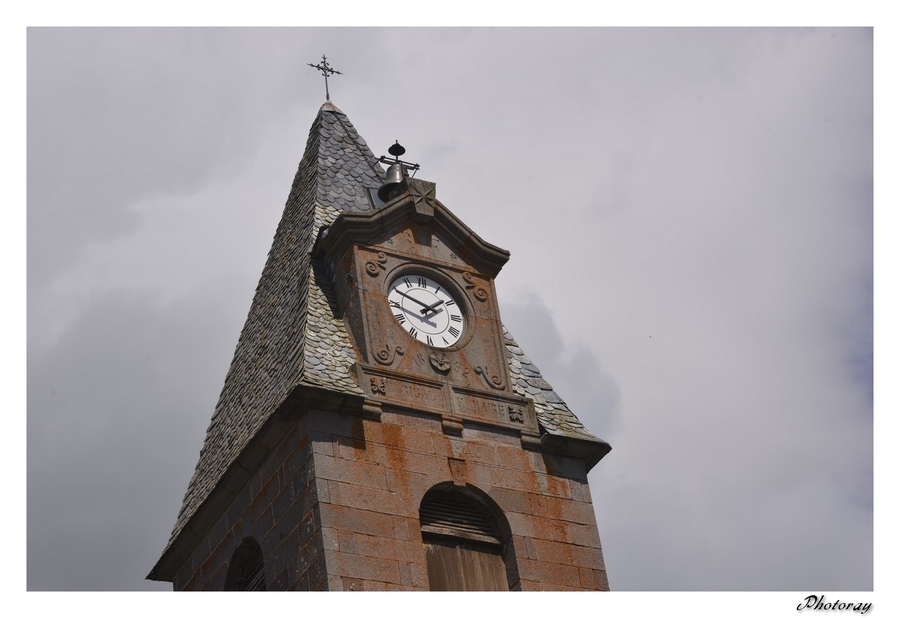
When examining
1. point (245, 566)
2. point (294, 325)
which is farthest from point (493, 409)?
point (245, 566)

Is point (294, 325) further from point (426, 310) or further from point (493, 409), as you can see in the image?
point (493, 409)

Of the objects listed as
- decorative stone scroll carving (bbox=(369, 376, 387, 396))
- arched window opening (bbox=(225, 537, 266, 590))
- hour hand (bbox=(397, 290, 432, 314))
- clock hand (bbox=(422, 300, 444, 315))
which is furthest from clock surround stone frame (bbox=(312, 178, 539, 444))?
arched window opening (bbox=(225, 537, 266, 590))

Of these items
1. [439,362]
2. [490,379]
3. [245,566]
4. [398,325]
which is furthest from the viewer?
[490,379]

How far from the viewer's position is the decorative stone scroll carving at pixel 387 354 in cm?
3262

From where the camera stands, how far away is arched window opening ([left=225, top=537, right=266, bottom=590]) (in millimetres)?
32312

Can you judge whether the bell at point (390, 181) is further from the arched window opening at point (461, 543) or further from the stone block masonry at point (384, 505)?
the arched window opening at point (461, 543)

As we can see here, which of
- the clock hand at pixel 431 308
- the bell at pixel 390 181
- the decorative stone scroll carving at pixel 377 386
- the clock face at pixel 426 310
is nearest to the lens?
the decorative stone scroll carving at pixel 377 386

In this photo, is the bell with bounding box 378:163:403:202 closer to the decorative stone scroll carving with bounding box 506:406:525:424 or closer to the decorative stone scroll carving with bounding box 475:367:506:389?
the decorative stone scroll carving with bounding box 475:367:506:389

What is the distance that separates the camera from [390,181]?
3681 centimetres

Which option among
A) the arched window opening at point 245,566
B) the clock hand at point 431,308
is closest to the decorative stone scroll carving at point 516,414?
the clock hand at point 431,308

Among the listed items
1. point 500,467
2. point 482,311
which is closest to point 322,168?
point 482,311

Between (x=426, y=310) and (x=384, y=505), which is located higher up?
(x=426, y=310)

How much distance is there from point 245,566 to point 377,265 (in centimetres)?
602

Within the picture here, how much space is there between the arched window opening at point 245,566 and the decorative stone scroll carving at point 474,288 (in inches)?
252
